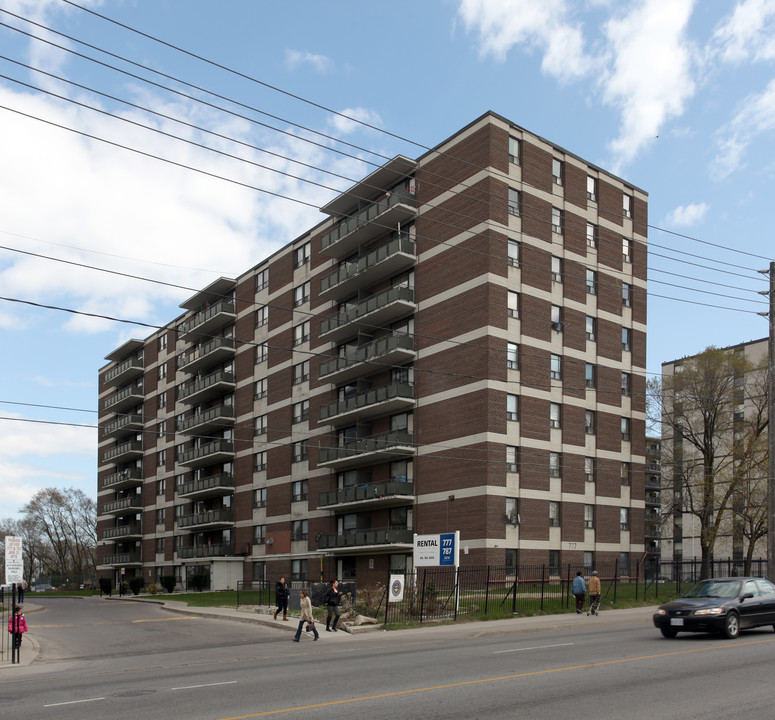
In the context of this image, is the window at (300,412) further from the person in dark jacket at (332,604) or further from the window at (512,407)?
the person in dark jacket at (332,604)

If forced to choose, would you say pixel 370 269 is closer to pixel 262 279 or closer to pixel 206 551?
pixel 262 279

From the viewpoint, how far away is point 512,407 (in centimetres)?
4309

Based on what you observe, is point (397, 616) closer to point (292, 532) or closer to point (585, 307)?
point (585, 307)

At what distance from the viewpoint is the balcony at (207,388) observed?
218 feet

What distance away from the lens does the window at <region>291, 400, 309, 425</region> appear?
5741cm

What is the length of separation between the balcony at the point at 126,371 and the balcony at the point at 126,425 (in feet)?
13.4

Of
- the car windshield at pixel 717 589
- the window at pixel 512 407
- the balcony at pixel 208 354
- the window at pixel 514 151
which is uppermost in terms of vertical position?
the window at pixel 514 151

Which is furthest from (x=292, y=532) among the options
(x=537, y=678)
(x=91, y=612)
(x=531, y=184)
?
(x=537, y=678)

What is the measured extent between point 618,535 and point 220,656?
31668 millimetres

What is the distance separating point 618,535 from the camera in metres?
47.8

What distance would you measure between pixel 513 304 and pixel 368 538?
15.3 meters

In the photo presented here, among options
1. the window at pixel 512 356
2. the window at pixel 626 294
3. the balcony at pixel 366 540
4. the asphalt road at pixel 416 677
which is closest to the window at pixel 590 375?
the window at pixel 626 294

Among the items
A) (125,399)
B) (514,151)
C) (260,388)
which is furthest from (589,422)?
(125,399)

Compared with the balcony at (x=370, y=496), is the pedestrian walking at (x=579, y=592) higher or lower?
lower
